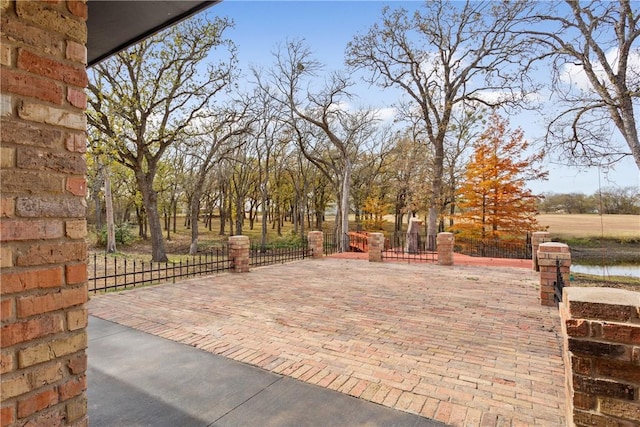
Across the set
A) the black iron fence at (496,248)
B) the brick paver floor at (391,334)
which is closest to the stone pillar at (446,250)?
the brick paver floor at (391,334)

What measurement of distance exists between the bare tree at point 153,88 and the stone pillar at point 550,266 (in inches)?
483

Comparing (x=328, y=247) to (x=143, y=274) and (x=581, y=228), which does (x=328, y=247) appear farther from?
(x=581, y=228)

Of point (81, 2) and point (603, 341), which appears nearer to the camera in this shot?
point (81, 2)

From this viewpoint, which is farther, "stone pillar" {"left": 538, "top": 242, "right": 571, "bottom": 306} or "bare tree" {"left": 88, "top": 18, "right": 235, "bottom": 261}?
"bare tree" {"left": 88, "top": 18, "right": 235, "bottom": 261}

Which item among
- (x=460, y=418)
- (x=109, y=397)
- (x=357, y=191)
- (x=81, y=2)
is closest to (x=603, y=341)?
(x=460, y=418)

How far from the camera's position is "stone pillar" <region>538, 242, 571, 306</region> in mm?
5352

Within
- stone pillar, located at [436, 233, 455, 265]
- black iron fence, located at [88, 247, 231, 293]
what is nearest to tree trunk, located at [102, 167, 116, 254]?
black iron fence, located at [88, 247, 231, 293]

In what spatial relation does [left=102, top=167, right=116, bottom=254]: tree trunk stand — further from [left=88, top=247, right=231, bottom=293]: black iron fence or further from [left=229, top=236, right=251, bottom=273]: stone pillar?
[left=229, top=236, right=251, bottom=273]: stone pillar

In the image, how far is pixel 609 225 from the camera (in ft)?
64.4

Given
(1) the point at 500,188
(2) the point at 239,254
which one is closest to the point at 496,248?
(1) the point at 500,188

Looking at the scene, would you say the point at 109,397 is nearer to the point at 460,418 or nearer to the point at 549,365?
the point at 460,418

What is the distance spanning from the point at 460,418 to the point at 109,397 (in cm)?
275

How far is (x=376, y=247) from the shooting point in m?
11.3

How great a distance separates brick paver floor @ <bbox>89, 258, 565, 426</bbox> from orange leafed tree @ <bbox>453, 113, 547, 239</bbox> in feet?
34.2
